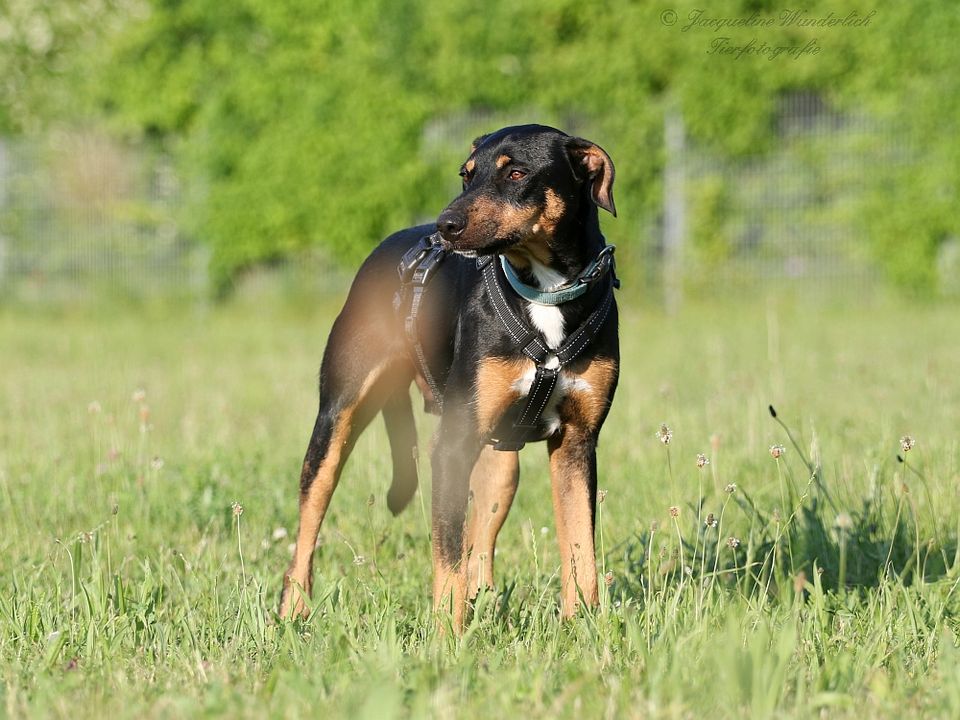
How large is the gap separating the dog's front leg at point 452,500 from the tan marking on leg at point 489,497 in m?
0.30

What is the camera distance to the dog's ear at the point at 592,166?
4.15m

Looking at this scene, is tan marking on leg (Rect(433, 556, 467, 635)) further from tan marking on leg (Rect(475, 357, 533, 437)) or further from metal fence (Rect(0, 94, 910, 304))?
metal fence (Rect(0, 94, 910, 304))

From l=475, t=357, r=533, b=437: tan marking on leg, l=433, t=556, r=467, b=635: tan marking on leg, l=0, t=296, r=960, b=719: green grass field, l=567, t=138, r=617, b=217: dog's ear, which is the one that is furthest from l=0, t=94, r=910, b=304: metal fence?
l=433, t=556, r=467, b=635: tan marking on leg

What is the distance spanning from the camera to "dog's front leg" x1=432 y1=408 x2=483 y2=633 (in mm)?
3840

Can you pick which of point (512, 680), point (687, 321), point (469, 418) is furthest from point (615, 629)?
point (687, 321)

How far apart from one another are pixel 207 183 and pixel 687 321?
6.43 metres

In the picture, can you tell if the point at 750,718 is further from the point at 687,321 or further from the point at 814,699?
the point at 687,321

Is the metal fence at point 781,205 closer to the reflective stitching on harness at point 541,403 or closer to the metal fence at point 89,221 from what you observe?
the metal fence at point 89,221

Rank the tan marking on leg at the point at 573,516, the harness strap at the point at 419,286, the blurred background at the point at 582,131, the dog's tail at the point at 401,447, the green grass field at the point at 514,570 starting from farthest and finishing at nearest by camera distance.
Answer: the blurred background at the point at 582,131
the dog's tail at the point at 401,447
the harness strap at the point at 419,286
the tan marking on leg at the point at 573,516
the green grass field at the point at 514,570

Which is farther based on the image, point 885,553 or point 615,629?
point 885,553

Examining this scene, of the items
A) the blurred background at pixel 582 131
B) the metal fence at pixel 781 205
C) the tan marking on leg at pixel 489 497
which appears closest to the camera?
the tan marking on leg at pixel 489 497

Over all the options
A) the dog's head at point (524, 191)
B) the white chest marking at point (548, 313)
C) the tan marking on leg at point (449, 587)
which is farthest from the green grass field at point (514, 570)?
the dog's head at point (524, 191)

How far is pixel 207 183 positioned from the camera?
634 inches

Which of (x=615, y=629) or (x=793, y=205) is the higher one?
(x=793, y=205)
